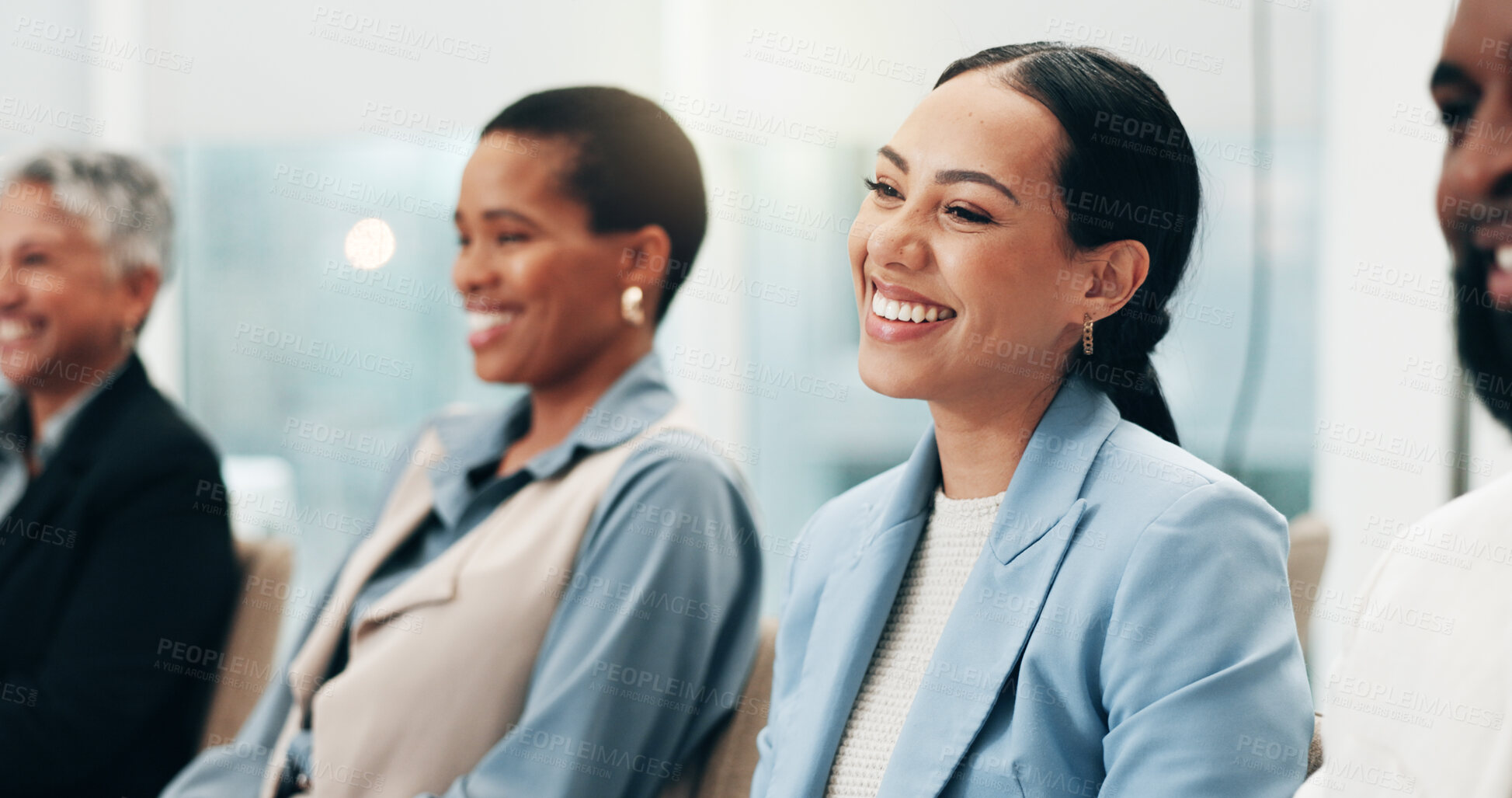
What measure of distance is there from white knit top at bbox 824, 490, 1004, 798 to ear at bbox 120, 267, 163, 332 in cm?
154

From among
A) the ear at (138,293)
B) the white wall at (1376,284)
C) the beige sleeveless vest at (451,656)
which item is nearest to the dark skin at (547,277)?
the beige sleeveless vest at (451,656)

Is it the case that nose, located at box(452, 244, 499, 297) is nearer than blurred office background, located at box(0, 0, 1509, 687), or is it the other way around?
nose, located at box(452, 244, 499, 297)

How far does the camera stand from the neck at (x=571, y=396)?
1575 millimetres

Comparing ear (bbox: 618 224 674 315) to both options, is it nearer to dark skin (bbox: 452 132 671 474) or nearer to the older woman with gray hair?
dark skin (bbox: 452 132 671 474)

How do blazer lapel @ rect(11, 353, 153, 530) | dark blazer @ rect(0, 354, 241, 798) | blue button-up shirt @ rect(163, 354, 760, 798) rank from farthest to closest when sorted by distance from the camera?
blazer lapel @ rect(11, 353, 153, 530)
dark blazer @ rect(0, 354, 241, 798)
blue button-up shirt @ rect(163, 354, 760, 798)

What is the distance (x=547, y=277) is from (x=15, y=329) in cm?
105

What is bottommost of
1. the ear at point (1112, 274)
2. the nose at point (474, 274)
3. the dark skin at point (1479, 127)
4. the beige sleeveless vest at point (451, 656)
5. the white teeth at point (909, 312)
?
the beige sleeveless vest at point (451, 656)

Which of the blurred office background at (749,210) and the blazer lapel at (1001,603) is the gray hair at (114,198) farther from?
the blazer lapel at (1001,603)

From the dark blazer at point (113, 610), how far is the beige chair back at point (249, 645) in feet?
0.08

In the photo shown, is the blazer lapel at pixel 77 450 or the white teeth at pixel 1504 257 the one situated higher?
the white teeth at pixel 1504 257

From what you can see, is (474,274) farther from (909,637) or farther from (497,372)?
(909,637)

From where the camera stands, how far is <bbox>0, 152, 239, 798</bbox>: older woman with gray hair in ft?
5.48

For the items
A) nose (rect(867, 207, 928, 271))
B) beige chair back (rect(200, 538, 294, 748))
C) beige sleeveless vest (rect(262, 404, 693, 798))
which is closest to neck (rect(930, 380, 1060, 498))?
nose (rect(867, 207, 928, 271))

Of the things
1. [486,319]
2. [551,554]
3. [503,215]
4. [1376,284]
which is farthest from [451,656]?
[1376,284]
